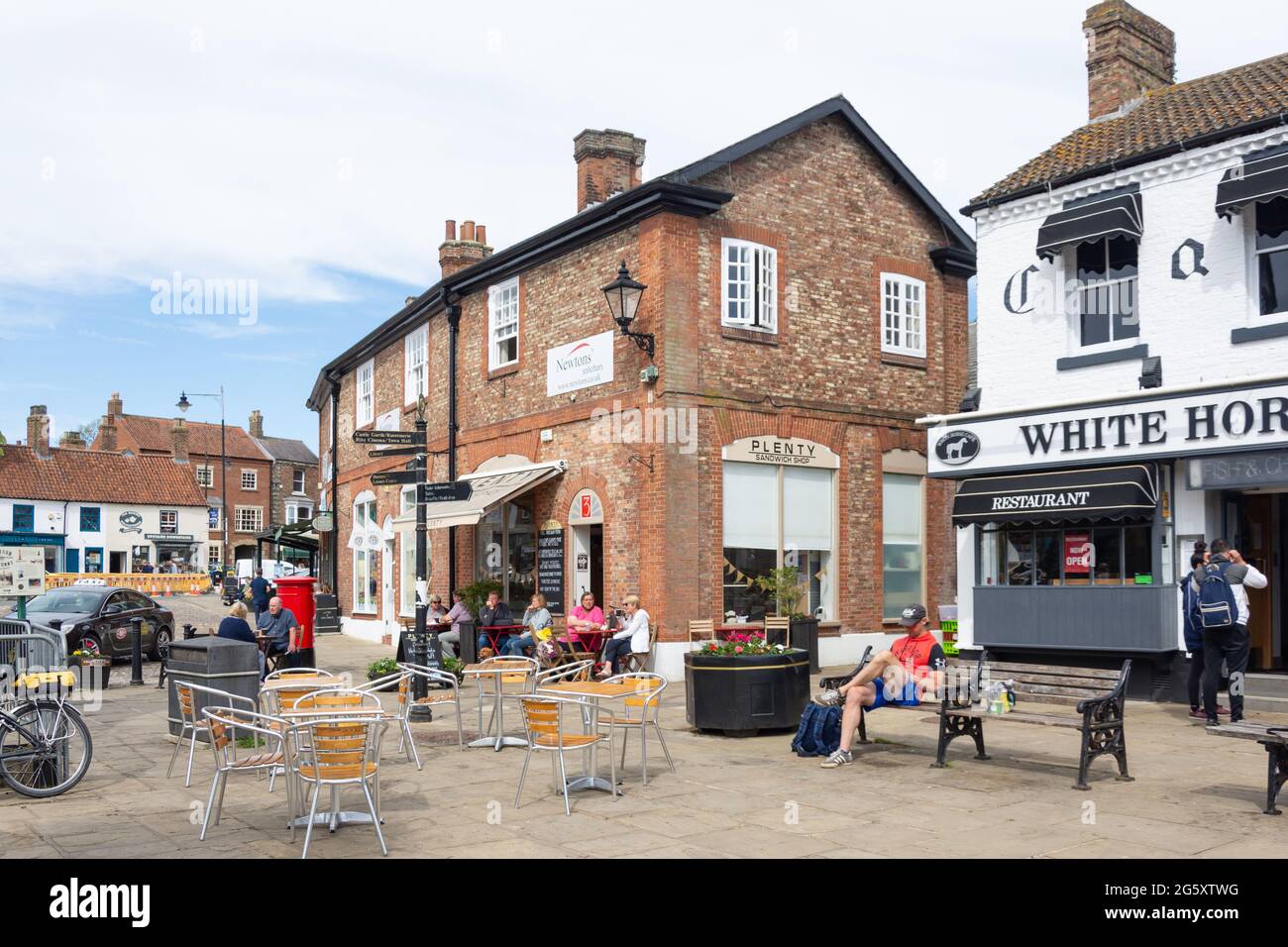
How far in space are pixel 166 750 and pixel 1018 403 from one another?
11.2 meters

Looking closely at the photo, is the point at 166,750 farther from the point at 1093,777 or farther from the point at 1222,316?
the point at 1222,316

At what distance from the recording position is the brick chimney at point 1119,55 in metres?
17.1

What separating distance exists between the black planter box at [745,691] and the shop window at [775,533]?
5897 mm

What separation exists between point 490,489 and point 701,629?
493 centimetres

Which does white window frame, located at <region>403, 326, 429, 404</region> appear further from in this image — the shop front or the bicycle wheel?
the bicycle wheel

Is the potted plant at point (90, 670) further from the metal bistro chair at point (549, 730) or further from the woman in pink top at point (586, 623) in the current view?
the metal bistro chair at point (549, 730)

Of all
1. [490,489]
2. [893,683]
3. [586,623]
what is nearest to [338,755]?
[893,683]

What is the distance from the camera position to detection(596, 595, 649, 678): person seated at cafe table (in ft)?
48.3

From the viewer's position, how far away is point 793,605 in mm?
17484

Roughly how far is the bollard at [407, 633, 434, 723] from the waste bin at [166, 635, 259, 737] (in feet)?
8.34

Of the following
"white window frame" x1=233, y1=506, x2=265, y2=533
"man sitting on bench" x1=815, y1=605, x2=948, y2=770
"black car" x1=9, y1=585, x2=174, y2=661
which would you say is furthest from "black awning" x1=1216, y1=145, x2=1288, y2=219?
"white window frame" x1=233, y1=506, x2=265, y2=533

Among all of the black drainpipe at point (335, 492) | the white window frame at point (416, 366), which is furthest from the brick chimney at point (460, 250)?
the black drainpipe at point (335, 492)

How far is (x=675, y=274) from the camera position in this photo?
16.9 m

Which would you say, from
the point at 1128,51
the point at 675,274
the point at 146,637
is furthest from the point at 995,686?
the point at 146,637
